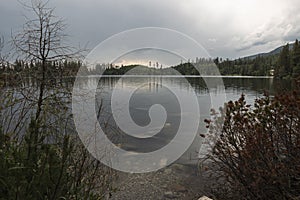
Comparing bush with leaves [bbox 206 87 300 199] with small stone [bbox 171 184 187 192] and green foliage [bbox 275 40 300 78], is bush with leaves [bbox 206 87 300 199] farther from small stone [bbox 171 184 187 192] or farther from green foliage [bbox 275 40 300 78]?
green foliage [bbox 275 40 300 78]

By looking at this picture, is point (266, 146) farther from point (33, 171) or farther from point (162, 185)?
point (162, 185)

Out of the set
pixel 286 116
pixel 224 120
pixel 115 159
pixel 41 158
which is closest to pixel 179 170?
pixel 115 159

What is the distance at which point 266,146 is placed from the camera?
3287 mm

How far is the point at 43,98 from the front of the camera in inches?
152

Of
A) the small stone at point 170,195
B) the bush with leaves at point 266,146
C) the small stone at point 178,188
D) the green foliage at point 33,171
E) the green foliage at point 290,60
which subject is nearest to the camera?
the green foliage at point 33,171

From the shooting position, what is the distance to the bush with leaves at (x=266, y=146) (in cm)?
314

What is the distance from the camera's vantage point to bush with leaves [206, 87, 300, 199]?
3143 mm

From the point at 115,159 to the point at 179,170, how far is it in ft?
7.37

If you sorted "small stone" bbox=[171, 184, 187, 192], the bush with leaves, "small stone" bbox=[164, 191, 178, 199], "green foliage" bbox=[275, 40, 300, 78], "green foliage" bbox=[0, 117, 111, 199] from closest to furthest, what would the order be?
"green foliage" bbox=[0, 117, 111, 199] < the bush with leaves < "small stone" bbox=[164, 191, 178, 199] < "small stone" bbox=[171, 184, 187, 192] < "green foliage" bbox=[275, 40, 300, 78]

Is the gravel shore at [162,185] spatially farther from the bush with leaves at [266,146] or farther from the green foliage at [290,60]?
the green foliage at [290,60]

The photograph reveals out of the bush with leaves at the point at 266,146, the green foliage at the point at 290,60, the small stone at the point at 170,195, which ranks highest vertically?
the green foliage at the point at 290,60

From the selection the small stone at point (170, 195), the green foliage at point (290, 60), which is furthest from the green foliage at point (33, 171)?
the green foliage at point (290, 60)

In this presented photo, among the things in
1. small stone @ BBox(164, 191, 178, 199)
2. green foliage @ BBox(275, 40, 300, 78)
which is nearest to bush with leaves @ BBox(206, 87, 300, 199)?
small stone @ BBox(164, 191, 178, 199)

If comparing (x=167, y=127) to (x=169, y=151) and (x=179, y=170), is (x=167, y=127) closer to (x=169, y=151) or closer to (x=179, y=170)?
(x=169, y=151)
